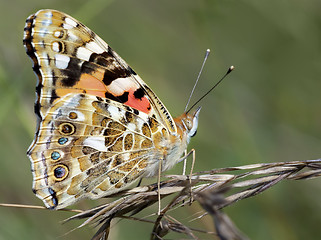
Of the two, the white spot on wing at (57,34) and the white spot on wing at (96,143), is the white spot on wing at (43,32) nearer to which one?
the white spot on wing at (57,34)

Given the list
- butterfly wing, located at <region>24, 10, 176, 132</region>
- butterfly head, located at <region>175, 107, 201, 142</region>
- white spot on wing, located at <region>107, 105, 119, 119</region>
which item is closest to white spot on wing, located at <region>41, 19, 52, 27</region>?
butterfly wing, located at <region>24, 10, 176, 132</region>

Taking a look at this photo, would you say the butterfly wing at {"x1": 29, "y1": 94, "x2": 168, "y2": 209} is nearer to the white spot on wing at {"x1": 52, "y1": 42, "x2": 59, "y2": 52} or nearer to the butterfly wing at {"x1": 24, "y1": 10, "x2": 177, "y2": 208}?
the butterfly wing at {"x1": 24, "y1": 10, "x2": 177, "y2": 208}

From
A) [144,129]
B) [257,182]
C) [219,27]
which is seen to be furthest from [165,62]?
[257,182]

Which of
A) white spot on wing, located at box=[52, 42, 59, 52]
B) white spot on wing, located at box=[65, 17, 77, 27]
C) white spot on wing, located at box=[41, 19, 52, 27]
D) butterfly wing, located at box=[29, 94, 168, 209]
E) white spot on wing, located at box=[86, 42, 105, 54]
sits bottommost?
butterfly wing, located at box=[29, 94, 168, 209]

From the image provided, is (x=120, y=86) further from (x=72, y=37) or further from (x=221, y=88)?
(x=221, y=88)

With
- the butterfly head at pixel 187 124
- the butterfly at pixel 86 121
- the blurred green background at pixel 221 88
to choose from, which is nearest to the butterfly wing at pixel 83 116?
the butterfly at pixel 86 121

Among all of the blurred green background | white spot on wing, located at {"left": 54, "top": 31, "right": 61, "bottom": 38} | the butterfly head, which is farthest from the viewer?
the blurred green background

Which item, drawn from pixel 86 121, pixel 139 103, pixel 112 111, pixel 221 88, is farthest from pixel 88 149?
pixel 221 88

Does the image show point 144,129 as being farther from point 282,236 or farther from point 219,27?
point 219,27
